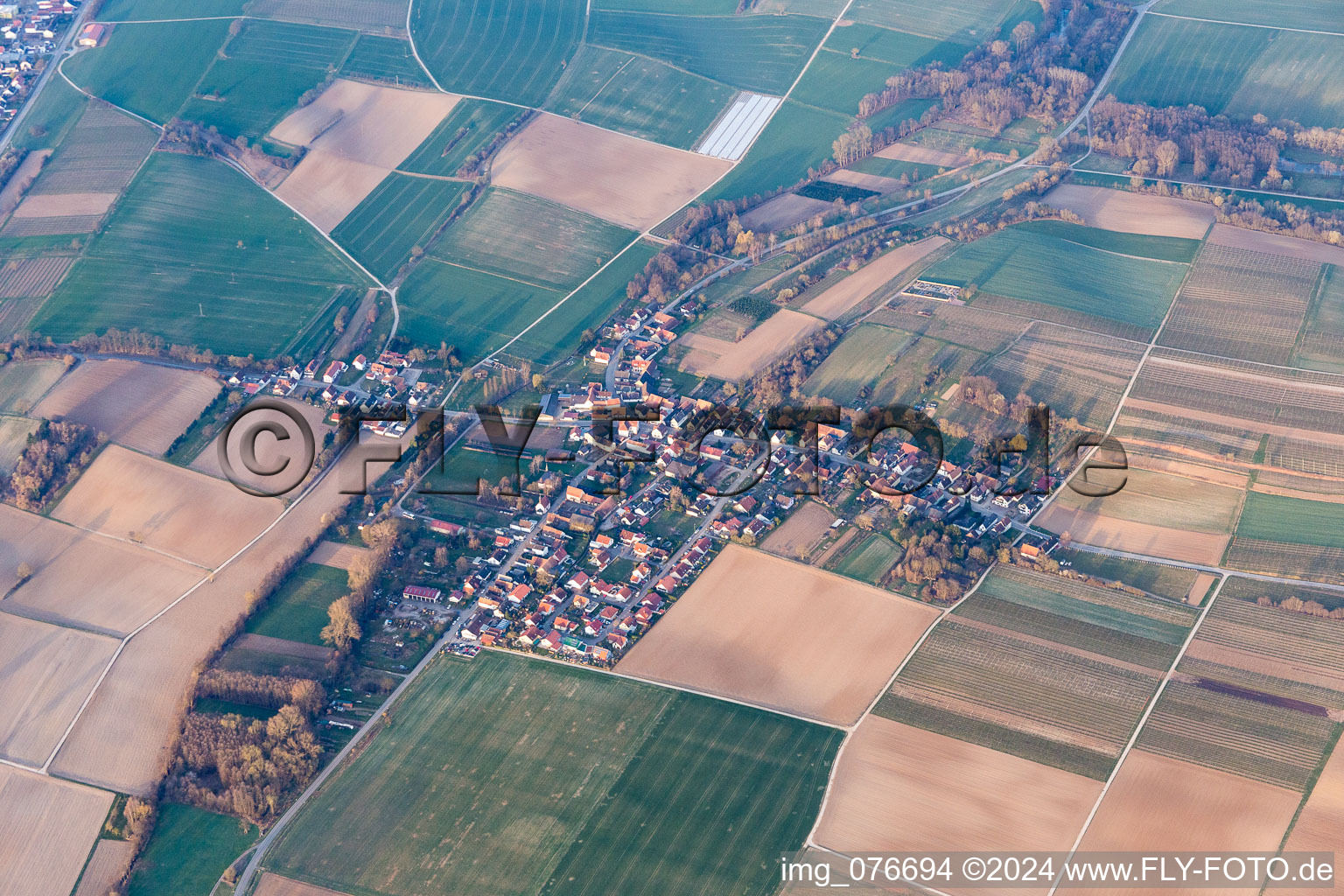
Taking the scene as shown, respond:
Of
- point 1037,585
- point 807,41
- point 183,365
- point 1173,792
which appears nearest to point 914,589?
point 1037,585

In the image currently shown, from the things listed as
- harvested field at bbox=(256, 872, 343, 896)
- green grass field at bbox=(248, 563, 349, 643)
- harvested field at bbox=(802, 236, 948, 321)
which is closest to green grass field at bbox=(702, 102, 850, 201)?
harvested field at bbox=(802, 236, 948, 321)

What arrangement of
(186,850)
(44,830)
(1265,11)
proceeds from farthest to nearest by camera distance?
(1265,11)
(44,830)
(186,850)

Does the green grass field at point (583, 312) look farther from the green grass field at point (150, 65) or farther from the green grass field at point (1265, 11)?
the green grass field at point (1265, 11)

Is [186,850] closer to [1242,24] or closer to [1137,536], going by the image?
[1137,536]

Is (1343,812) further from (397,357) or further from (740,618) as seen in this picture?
(397,357)

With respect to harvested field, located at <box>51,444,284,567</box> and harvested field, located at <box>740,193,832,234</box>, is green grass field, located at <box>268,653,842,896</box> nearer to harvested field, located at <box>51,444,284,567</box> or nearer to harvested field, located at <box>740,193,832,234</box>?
harvested field, located at <box>51,444,284,567</box>

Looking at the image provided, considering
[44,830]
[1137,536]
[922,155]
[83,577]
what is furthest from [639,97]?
[44,830]
